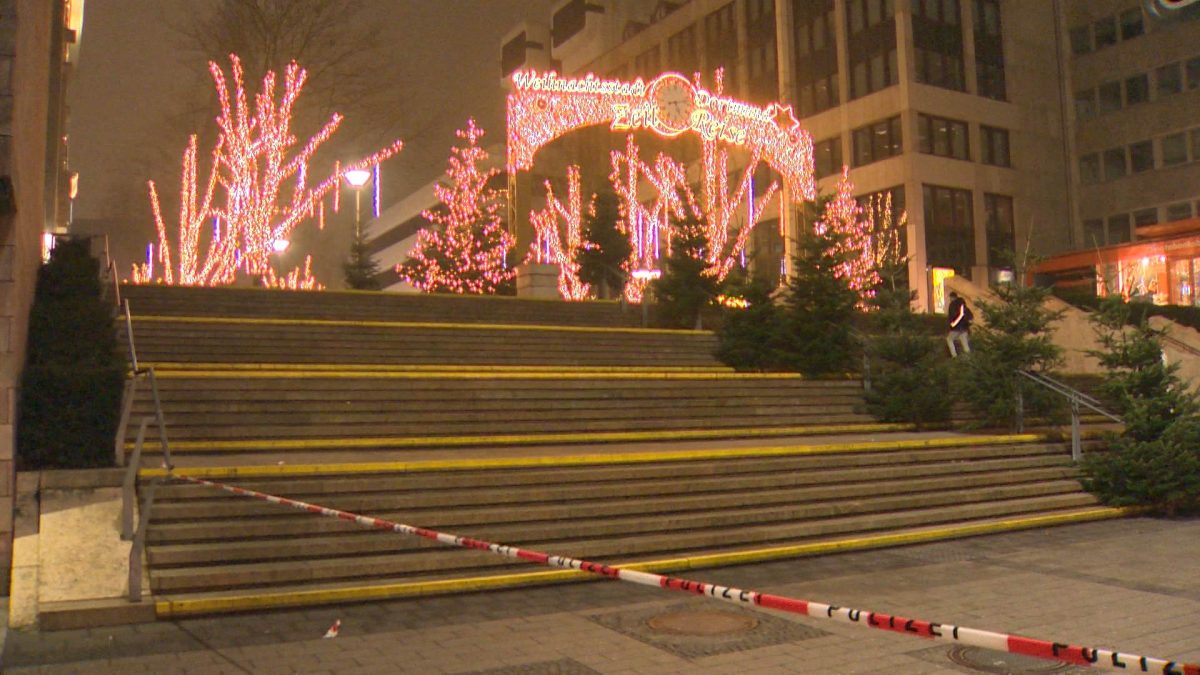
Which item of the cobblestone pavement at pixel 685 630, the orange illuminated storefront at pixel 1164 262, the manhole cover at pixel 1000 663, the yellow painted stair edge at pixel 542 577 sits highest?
the orange illuminated storefront at pixel 1164 262

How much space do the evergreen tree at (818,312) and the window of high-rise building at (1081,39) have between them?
40293 mm

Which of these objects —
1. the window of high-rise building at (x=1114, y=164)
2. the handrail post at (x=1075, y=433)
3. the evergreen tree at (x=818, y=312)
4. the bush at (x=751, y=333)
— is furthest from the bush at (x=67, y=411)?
the window of high-rise building at (x=1114, y=164)

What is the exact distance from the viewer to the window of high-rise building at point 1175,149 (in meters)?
47.4

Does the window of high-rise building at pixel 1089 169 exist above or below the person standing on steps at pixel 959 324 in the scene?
above

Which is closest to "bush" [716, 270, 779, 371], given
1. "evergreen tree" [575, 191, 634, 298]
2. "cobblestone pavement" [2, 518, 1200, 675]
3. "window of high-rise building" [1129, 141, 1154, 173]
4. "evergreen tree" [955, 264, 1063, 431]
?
"evergreen tree" [955, 264, 1063, 431]

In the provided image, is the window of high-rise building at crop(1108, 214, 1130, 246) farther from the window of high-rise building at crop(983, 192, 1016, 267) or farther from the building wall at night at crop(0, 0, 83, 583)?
the building wall at night at crop(0, 0, 83, 583)

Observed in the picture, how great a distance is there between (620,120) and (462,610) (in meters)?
21.4

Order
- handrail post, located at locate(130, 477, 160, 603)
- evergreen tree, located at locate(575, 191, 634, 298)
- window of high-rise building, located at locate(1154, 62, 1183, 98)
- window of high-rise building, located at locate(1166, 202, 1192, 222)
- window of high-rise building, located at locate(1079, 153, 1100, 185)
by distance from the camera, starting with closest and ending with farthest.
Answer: handrail post, located at locate(130, 477, 160, 603)
evergreen tree, located at locate(575, 191, 634, 298)
window of high-rise building, located at locate(1166, 202, 1192, 222)
window of high-rise building, located at locate(1154, 62, 1183, 98)
window of high-rise building, located at locate(1079, 153, 1100, 185)

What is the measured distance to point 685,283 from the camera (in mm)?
23062

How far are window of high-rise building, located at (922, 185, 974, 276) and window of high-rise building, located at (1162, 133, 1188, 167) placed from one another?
9370 millimetres

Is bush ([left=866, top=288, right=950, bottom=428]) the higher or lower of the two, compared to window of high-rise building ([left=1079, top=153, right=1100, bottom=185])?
lower

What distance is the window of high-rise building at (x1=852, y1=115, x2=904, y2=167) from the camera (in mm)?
48781

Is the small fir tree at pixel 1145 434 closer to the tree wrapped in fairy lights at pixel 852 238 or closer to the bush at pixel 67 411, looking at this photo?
the tree wrapped in fairy lights at pixel 852 238

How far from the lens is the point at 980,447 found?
1455cm
